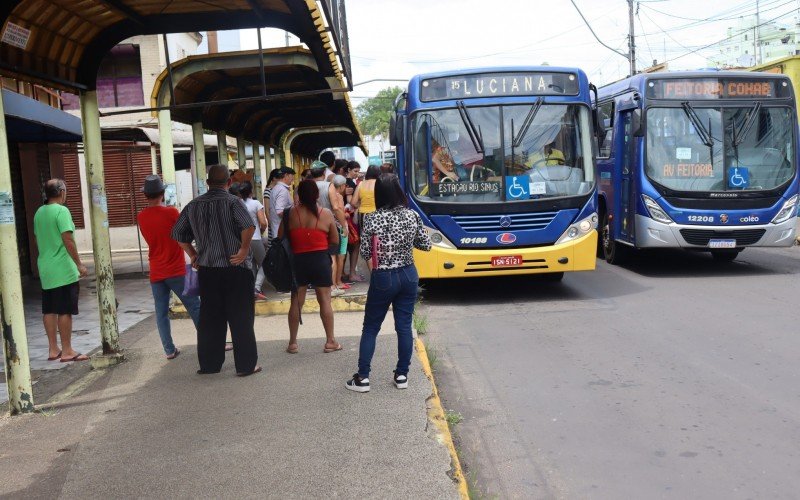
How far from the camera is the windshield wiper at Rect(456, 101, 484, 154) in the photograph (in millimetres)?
10633

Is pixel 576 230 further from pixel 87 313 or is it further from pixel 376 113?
pixel 376 113

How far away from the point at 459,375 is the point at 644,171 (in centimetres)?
658

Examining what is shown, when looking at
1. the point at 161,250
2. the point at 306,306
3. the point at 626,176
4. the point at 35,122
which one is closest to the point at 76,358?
the point at 161,250

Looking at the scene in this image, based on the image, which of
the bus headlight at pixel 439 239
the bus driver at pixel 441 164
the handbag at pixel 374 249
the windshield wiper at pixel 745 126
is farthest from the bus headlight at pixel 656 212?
the handbag at pixel 374 249

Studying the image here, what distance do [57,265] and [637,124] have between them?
8416mm

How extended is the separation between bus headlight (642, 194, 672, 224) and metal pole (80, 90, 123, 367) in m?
8.01

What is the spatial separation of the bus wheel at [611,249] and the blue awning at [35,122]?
9.13 meters

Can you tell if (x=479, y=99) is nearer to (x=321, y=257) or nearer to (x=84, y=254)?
(x=321, y=257)

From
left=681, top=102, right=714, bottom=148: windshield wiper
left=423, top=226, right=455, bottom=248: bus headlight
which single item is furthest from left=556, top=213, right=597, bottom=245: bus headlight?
left=681, top=102, right=714, bottom=148: windshield wiper

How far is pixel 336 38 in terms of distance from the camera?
802 centimetres

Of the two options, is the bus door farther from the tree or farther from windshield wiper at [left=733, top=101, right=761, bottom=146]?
the tree

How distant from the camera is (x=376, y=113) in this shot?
103000 millimetres

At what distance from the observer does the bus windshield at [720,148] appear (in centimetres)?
1221

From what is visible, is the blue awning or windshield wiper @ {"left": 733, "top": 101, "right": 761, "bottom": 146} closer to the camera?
the blue awning
